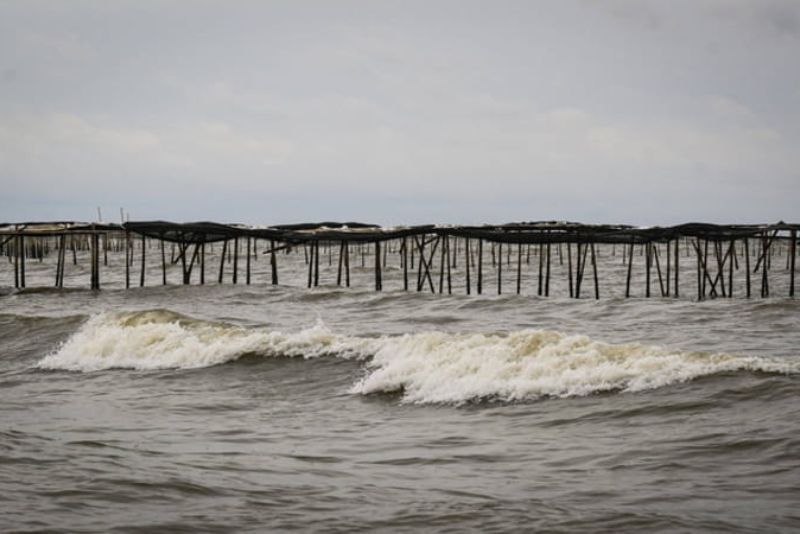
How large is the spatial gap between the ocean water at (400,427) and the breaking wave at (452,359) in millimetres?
36

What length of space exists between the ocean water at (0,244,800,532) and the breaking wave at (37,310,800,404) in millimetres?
36

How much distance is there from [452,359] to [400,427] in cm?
310

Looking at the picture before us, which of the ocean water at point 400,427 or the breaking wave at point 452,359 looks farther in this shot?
the breaking wave at point 452,359

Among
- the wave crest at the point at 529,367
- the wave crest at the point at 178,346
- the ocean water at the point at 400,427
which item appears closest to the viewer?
the ocean water at the point at 400,427

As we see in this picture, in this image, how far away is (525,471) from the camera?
719 centimetres

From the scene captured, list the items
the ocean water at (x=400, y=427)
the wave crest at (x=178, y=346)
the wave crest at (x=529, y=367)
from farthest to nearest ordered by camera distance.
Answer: the wave crest at (x=178, y=346) → the wave crest at (x=529, y=367) → the ocean water at (x=400, y=427)

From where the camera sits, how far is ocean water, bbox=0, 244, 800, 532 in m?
6.08

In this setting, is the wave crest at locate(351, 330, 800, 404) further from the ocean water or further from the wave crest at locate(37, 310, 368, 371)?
the wave crest at locate(37, 310, 368, 371)

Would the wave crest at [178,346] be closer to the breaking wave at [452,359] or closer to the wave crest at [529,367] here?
the breaking wave at [452,359]

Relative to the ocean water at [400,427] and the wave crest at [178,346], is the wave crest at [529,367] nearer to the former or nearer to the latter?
the ocean water at [400,427]

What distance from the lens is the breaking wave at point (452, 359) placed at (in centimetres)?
1087

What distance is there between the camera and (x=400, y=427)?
31.2 ft

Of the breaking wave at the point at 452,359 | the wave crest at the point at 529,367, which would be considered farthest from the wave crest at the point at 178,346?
the wave crest at the point at 529,367

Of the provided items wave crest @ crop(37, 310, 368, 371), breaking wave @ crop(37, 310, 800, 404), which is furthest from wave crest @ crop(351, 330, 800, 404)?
wave crest @ crop(37, 310, 368, 371)
